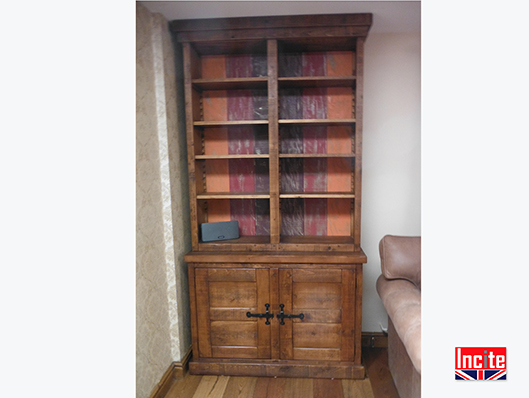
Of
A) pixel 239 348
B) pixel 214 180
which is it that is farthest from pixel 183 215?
pixel 239 348

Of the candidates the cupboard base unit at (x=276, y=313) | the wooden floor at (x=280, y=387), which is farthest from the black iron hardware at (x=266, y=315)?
the wooden floor at (x=280, y=387)

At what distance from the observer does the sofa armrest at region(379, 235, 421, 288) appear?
70.6 inches

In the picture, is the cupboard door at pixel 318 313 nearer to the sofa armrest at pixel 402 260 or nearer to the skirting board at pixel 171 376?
the sofa armrest at pixel 402 260

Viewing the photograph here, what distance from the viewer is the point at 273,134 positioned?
1949 millimetres

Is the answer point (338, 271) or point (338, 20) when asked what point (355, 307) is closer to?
point (338, 271)

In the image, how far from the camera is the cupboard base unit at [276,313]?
1.93 metres

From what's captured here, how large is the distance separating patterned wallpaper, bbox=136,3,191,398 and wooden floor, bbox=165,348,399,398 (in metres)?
0.17

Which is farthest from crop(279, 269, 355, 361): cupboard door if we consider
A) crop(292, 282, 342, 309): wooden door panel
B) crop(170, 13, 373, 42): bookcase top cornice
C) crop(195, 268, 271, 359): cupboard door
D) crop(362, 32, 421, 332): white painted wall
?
crop(170, 13, 373, 42): bookcase top cornice

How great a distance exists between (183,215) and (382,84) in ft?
4.79

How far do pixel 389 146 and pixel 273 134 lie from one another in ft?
2.65
